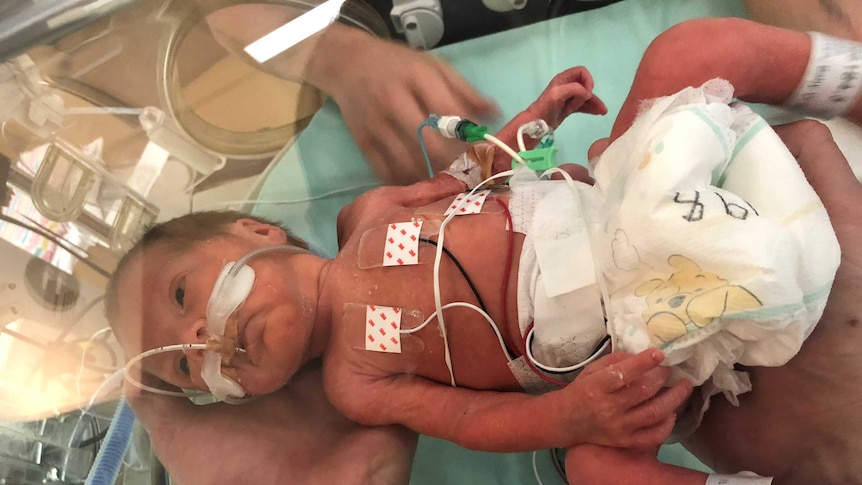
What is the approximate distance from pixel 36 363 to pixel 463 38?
1097 mm

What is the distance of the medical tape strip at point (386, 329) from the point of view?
3.34ft

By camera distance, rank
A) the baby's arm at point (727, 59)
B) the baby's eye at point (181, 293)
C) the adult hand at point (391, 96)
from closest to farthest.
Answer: the baby's arm at point (727, 59) → the baby's eye at point (181, 293) → the adult hand at point (391, 96)

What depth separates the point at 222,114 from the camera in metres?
1.41

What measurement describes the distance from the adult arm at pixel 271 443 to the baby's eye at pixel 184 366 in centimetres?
7

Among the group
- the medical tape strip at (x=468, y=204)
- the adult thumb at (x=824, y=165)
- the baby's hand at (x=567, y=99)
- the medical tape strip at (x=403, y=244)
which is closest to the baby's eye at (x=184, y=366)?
the medical tape strip at (x=403, y=244)

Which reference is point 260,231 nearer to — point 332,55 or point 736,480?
point 332,55

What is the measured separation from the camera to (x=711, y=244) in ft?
2.31

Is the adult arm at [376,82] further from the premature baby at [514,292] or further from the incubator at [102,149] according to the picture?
the premature baby at [514,292]

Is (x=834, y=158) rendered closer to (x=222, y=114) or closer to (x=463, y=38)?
(x=463, y=38)

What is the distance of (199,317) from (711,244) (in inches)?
29.7

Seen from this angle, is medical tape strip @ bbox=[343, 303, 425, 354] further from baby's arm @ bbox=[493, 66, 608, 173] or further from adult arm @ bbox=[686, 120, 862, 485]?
adult arm @ bbox=[686, 120, 862, 485]

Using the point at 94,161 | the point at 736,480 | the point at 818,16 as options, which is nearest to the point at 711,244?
the point at 736,480

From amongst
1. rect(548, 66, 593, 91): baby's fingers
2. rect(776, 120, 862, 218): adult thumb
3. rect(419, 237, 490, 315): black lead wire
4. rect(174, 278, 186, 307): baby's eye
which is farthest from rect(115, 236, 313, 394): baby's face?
rect(776, 120, 862, 218): adult thumb

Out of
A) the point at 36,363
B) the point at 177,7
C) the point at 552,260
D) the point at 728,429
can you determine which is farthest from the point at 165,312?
the point at 728,429
